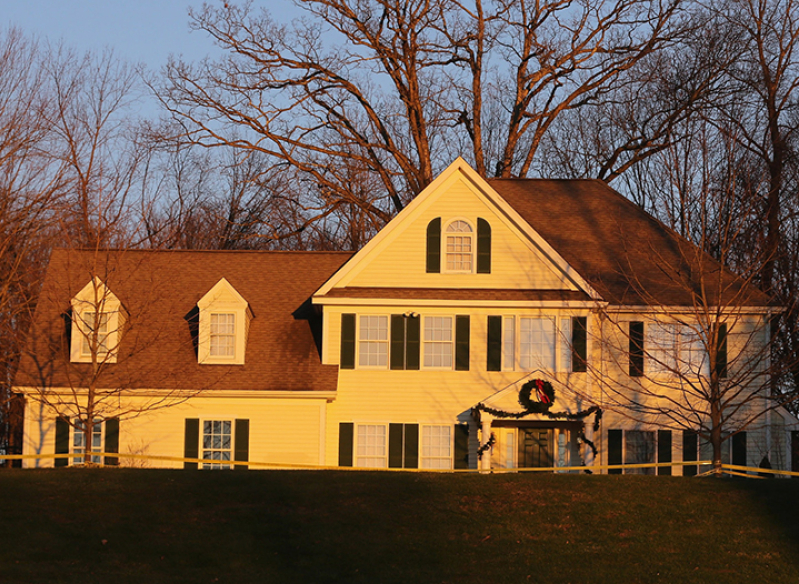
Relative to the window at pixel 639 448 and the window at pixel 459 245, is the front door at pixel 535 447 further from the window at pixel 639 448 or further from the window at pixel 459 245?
the window at pixel 459 245

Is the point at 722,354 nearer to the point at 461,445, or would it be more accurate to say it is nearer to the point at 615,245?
the point at 615,245

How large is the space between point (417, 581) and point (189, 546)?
12.0 ft

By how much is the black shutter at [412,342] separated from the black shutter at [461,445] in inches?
76.5

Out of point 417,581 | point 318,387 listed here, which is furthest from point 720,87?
point 417,581

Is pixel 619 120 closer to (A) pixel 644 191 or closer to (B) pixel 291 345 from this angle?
(A) pixel 644 191

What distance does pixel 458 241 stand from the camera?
25875mm

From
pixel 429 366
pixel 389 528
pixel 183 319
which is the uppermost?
pixel 183 319

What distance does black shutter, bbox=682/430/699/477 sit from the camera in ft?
81.5

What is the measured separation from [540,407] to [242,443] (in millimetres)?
7544

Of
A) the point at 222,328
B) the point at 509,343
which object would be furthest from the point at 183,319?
the point at 509,343

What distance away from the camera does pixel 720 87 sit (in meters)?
36.0

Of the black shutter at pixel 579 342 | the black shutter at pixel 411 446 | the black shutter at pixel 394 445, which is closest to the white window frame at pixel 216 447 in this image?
the black shutter at pixel 394 445

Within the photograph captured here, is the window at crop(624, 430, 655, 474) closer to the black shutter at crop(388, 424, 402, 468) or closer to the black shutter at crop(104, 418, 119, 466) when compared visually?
the black shutter at crop(388, 424, 402, 468)

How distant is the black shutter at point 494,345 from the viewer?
82.4 feet
